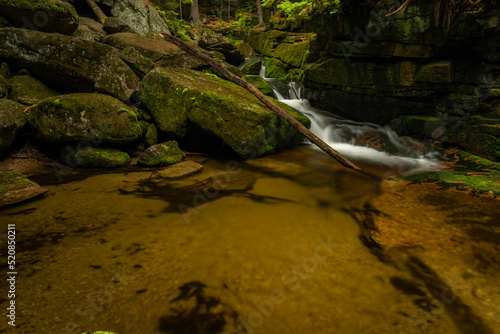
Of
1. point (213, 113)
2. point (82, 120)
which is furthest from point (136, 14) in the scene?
point (213, 113)

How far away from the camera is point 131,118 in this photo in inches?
257

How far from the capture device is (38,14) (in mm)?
6793

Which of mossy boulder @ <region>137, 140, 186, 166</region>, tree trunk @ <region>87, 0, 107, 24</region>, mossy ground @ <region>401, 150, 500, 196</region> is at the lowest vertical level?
mossy boulder @ <region>137, 140, 186, 166</region>

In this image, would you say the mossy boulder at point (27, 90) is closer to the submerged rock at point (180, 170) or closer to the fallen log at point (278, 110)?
the submerged rock at point (180, 170)


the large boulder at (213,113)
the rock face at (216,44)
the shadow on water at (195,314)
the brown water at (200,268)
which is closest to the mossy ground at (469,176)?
the brown water at (200,268)

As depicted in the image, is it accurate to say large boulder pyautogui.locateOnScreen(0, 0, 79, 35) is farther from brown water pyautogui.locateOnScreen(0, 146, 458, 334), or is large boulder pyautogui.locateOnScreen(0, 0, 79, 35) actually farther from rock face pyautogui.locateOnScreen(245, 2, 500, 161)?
rock face pyautogui.locateOnScreen(245, 2, 500, 161)

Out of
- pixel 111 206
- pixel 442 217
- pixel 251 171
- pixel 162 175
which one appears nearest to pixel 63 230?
pixel 111 206

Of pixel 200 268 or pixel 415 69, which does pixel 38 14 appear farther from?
pixel 415 69

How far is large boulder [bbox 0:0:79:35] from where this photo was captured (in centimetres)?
649

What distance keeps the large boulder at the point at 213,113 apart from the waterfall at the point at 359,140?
7.56ft

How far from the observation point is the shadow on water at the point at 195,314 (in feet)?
6.41

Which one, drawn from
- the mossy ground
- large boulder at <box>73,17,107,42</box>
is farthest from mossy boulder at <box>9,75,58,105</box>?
the mossy ground

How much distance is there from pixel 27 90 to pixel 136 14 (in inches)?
446

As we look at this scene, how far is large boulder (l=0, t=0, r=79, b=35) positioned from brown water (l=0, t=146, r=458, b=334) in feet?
18.7
